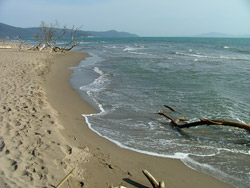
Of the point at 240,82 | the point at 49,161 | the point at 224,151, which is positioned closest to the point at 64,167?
the point at 49,161

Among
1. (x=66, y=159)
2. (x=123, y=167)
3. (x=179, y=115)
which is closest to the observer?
(x=66, y=159)

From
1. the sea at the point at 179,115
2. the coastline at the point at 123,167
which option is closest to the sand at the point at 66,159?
the coastline at the point at 123,167

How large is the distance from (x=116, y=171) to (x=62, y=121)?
9.34ft

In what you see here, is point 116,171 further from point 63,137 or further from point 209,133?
point 209,133

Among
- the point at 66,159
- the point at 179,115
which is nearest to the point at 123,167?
the point at 66,159

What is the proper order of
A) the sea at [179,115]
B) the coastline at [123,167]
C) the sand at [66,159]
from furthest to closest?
the sea at [179,115] < the coastline at [123,167] < the sand at [66,159]

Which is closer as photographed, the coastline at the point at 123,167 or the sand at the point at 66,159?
the sand at the point at 66,159

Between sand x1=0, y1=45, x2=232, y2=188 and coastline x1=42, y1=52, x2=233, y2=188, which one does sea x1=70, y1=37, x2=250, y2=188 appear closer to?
coastline x1=42, y1=52, x2=233, y2=188

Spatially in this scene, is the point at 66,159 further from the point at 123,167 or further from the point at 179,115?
the point at 179,115

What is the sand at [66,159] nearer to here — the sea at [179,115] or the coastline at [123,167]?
the coastline at [123,167]

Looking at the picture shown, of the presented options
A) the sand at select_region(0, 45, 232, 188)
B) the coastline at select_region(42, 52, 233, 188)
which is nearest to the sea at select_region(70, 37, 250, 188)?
the coastline at select_region(42, 52, 233, 188)

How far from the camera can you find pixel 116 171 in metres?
3.88

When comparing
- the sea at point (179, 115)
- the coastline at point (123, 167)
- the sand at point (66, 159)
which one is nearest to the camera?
the sand at point (66, 159)

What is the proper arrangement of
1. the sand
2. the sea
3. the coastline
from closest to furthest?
1. the sand
2. the coastline
3. the sea
